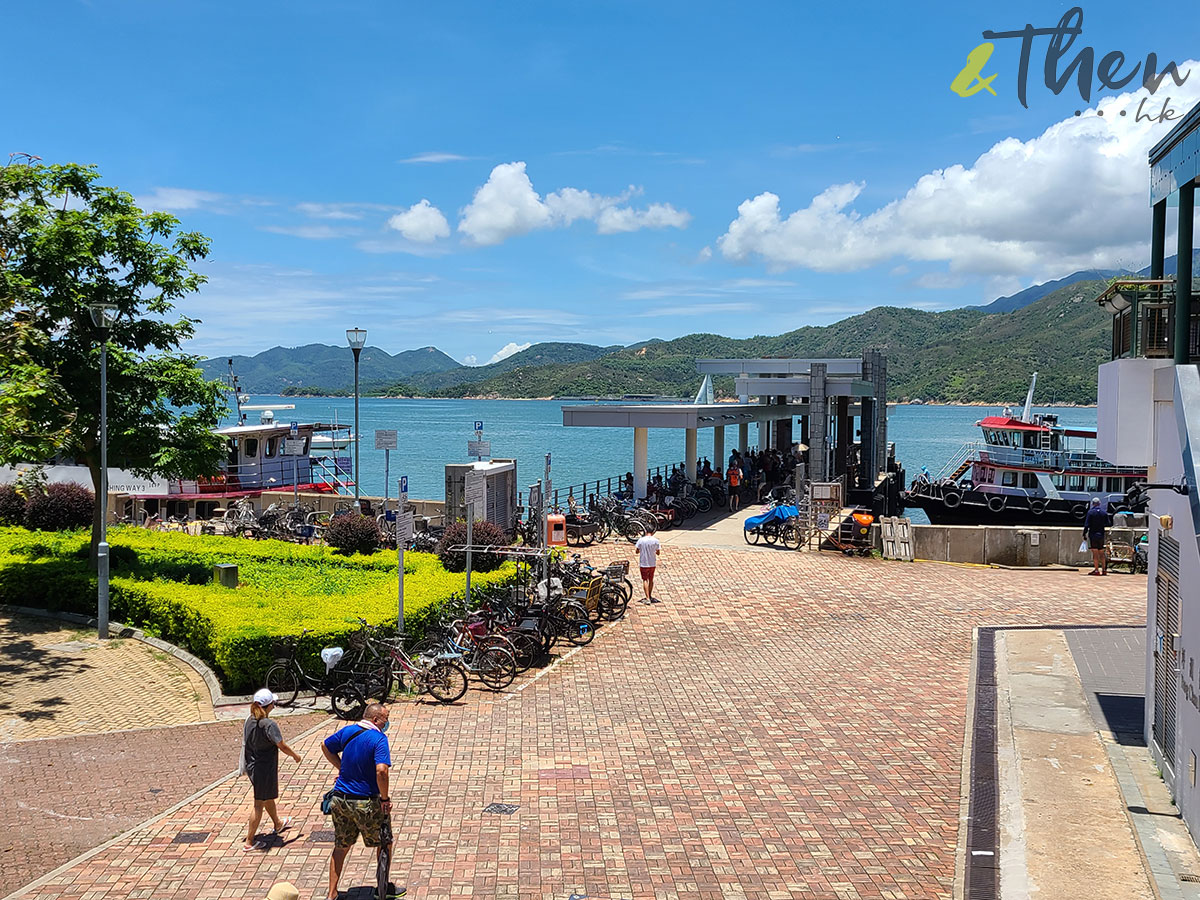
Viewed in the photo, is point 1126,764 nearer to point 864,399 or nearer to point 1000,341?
point 864,399

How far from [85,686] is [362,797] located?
799 centimetres

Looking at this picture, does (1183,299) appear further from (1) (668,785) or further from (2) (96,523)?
(2) (96,523)

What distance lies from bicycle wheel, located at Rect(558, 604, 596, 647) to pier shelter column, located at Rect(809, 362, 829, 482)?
16.1 metres

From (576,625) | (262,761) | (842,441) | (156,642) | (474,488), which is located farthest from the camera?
(842,441)

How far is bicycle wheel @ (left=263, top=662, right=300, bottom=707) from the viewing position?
1157cm

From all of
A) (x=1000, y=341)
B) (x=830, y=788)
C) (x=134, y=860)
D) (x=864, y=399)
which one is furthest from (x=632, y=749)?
(x=1000, y=341)

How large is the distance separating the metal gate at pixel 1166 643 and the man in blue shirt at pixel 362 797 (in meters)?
6.69

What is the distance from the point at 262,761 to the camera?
24.7ft

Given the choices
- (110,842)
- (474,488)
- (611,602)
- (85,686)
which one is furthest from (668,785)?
(85,686)

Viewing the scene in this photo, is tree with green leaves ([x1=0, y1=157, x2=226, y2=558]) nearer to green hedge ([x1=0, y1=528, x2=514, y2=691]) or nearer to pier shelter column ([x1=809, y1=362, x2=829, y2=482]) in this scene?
green hedge ([x1=0, y1=528, x2=514, y2=691])

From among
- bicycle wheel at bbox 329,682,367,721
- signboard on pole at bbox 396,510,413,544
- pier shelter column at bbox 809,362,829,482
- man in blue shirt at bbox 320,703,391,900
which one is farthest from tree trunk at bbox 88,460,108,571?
pier shelter column at bbox 809,362,829,482

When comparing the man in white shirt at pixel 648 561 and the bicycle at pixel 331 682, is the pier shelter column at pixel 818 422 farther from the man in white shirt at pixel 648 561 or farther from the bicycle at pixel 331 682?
the bicycle at pixel 331 682

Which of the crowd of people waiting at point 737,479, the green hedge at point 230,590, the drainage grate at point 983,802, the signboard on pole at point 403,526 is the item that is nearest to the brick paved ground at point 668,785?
the drainage grate at point 983,802

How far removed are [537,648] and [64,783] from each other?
5.81 meters
